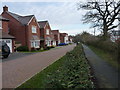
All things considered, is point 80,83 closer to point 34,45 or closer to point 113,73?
point 113,73

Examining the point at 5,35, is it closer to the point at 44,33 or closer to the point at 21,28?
the point at 21,28

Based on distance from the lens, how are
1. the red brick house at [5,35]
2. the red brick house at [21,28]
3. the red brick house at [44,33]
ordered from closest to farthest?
the red brick house at [5,35] < the red brick house at [21,28] < the red brick house at [44,33]

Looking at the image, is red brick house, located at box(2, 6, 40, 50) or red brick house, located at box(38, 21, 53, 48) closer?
red brick house, located at box(2, 6, 40, 50)

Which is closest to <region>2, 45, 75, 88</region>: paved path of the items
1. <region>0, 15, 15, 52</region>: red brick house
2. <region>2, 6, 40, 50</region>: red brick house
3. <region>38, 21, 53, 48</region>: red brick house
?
<region>0, 15, 15, 52</region>: red brick house

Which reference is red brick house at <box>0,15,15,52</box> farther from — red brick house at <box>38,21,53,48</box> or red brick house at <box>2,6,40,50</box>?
red brick house at <box>38,21,53,48</box>

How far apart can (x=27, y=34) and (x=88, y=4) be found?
13828 millimetres

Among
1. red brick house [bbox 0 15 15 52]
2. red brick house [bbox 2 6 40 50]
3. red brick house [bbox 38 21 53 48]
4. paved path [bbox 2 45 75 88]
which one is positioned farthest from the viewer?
red brick house [bbox 38 21 53 48]

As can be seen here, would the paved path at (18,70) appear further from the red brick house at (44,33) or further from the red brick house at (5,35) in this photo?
the red brick house at (44,33)

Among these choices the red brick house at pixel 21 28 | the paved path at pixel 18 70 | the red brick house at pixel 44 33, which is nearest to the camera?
the paved path at pixel 18 70

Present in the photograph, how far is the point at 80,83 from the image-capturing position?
3.35 metres

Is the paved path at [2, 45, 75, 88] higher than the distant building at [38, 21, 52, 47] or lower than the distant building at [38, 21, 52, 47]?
lower

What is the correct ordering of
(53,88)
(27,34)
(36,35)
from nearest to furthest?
(53,88) → (27,34) → (36,35)

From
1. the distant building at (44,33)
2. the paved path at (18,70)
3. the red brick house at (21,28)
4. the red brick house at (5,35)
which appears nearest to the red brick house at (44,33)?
the distant building at (44,33)

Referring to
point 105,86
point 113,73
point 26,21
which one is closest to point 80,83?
point 105,86
